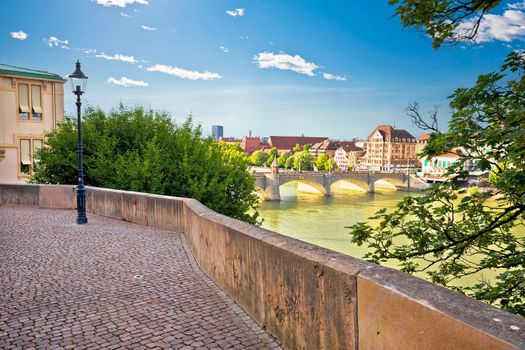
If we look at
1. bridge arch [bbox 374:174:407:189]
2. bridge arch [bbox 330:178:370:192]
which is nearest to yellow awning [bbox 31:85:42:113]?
bridge arch [bbox 330:178:370:192]

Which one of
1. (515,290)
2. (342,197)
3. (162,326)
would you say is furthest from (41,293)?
(342,197)

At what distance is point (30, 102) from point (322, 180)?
58703 mm

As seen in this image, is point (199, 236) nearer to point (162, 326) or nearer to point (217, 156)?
point (162, 326)

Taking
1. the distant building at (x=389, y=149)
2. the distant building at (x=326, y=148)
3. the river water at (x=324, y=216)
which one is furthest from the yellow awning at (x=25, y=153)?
the distant building at (x=326, y=148)

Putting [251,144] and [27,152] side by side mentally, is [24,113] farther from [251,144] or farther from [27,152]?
[251,144]

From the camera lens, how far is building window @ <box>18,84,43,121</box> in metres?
24.1

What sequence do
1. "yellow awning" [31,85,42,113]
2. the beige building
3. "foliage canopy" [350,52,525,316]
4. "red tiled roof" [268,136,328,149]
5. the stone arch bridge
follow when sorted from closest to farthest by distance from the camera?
"foliage canopy" [350,52,525,316], the beige building, "yellow awning" [31,85,42,113], the stone arch bridge, "red tiled roof" [268,136,328,149]

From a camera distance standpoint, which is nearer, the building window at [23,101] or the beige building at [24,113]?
the beige building at [24,113]

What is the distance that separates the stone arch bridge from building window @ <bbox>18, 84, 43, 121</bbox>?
1669 inches

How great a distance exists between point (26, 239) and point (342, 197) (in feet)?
230

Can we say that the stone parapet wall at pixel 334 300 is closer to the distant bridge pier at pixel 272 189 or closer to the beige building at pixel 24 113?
the beige building at pixel 24 113

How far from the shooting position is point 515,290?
17.4ft

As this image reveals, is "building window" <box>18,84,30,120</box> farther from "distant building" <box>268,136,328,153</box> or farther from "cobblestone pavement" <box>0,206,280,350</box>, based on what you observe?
"distant building" <box>268,136,328,153</box>

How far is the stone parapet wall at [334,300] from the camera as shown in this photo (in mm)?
2242
